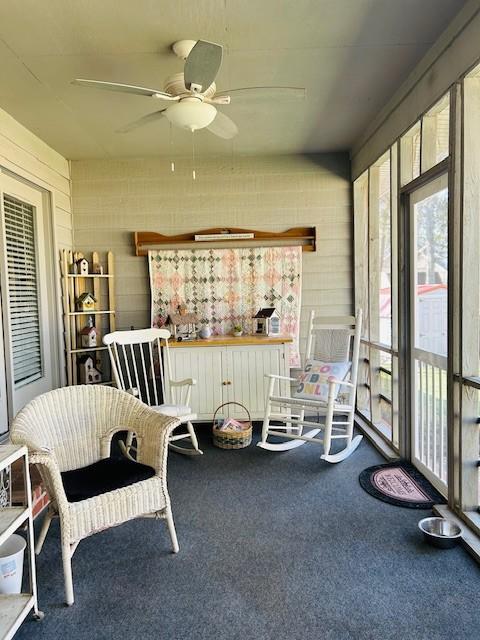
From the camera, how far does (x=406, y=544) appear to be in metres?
2.38

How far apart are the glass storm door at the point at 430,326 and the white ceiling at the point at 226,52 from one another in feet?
2.92

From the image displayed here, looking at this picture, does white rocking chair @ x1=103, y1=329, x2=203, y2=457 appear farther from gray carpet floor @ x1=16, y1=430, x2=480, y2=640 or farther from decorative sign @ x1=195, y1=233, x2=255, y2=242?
decorative sign @ x1=195, y1=233, x2=255, y2=242

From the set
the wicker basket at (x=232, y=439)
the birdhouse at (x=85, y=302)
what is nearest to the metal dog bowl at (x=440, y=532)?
the wicker basket at (x=232, y=439)

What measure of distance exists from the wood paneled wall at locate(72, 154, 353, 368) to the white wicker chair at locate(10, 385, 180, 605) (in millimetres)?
2338

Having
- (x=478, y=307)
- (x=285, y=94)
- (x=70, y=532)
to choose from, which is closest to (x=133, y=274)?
(x=285, y=94)

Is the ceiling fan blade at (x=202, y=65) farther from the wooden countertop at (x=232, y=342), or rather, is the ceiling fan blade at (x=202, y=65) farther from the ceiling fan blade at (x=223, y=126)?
the wooden countertop at (x=232, y=342)

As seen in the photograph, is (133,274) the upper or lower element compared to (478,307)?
upper

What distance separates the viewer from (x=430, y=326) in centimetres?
308

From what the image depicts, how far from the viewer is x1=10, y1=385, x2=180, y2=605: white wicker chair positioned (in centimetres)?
204

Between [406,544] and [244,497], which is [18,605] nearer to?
[244,497]

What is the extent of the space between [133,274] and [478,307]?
3397 millimetres

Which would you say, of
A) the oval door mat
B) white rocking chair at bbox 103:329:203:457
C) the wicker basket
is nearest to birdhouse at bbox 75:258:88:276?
white rocking chair at bbox 103:329:203:457

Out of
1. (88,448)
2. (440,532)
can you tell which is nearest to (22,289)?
(88,448)

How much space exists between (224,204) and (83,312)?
1841mm
